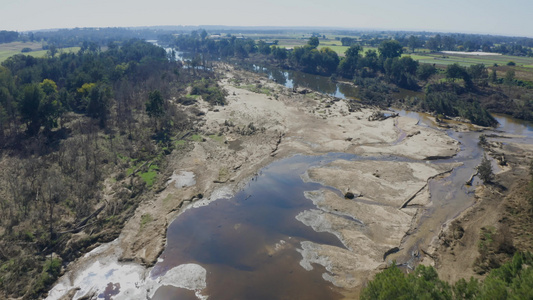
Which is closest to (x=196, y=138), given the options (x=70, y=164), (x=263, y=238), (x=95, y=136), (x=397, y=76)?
(x=95, y=136)

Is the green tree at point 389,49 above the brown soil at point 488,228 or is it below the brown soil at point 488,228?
above

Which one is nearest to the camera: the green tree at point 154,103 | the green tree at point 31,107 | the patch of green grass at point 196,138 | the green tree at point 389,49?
the green tree at point 31,107

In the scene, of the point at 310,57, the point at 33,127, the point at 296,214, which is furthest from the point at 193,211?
the point at 310,57

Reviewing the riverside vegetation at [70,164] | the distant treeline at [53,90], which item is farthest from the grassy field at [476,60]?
the distant treeline at [53,90]

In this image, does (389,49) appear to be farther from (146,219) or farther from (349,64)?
(146,219)

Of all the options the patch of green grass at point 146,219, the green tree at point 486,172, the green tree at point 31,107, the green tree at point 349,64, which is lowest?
the patch of green grass at point 146,219

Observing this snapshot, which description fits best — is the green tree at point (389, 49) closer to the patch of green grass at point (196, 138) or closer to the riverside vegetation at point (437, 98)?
the riverside vegetation at point (437, 98)

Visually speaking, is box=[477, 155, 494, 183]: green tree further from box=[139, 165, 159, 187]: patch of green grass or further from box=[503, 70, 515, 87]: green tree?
box=[503, 70, 515, 87]: green tree
